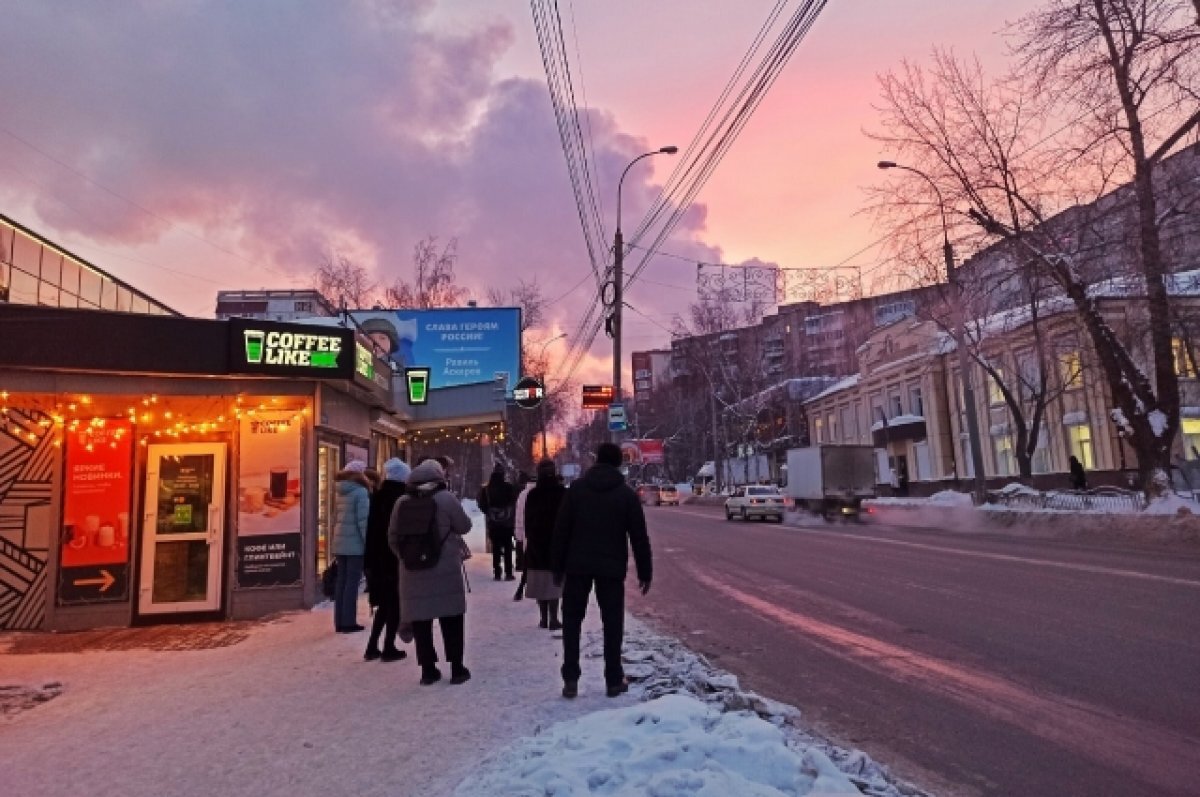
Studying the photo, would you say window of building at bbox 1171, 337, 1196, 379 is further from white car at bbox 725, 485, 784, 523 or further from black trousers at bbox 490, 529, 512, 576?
black trousers at bbox 490, 529, 512, 576

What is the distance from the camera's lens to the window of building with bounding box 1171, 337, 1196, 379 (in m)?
23.5

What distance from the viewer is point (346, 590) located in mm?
8719

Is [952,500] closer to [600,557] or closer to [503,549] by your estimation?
[503,549]

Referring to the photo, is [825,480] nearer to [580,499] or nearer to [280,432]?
[280,432]

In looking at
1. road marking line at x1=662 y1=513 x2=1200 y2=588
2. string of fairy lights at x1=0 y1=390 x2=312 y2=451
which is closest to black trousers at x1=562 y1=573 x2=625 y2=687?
string of fairy lights at x1=0 y1=390 x2=312 y2=451

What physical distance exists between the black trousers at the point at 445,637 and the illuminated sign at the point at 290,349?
16.0ft

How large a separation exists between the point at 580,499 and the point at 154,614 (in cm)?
682

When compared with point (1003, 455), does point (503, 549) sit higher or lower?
lower

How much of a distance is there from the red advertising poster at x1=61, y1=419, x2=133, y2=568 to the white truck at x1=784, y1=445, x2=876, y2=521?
28574 millimetres

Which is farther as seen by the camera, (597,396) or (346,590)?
(597,396)

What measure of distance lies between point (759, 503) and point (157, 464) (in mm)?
27324

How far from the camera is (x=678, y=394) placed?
305 feet

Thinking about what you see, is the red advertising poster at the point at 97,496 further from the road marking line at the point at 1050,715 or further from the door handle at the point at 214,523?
the road marking line at the point at 1050,715

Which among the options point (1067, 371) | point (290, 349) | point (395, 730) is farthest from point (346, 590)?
point (1067, 371)
